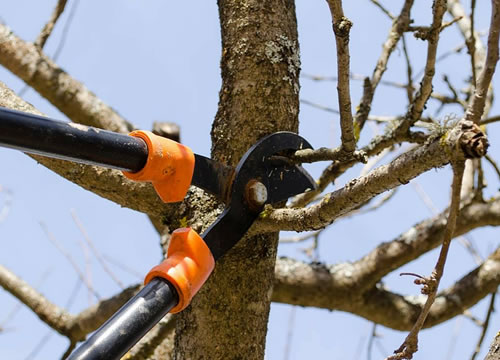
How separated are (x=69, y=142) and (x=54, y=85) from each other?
165 cm

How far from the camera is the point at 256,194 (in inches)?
53.5

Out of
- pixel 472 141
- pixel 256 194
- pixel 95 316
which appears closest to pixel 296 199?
pixel 95 316

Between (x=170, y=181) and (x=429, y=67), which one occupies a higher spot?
(x=429, y=67)

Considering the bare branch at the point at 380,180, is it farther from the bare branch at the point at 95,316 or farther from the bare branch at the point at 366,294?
the bare branch at the point at 95,316

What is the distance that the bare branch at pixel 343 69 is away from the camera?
115cm

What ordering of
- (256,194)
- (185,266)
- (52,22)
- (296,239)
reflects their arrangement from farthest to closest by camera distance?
(296,239) → (52,22) → (256,194) → (185,266)

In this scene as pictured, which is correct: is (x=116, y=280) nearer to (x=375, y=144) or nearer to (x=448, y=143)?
(x=375, y=144)

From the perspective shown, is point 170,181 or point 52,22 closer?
point 170,181

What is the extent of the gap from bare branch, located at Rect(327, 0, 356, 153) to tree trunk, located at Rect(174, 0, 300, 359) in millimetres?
284

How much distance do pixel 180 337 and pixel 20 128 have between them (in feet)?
2.12

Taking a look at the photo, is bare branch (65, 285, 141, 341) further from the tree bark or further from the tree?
the tree bark

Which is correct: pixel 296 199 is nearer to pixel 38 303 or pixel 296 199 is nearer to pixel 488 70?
pixel 38 303

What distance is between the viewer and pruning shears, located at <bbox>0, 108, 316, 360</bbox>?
1.08 meters

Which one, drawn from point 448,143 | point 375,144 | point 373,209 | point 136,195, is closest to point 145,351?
point 136,195
